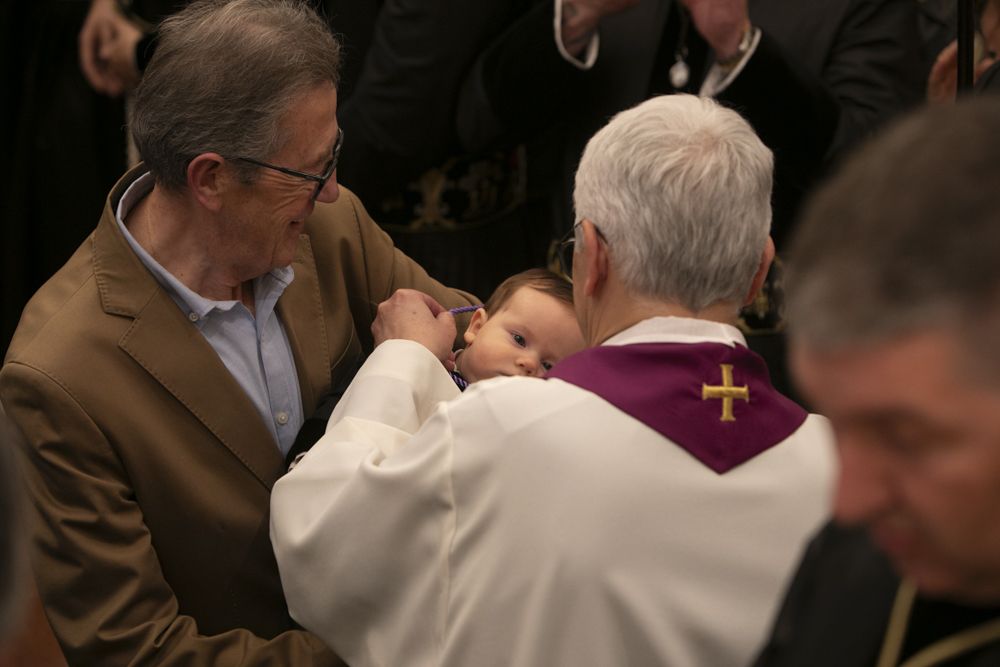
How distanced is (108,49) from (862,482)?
11.1ft

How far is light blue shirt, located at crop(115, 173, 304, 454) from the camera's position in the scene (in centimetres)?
245

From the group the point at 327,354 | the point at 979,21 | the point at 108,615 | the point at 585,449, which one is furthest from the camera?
the point at 979,21

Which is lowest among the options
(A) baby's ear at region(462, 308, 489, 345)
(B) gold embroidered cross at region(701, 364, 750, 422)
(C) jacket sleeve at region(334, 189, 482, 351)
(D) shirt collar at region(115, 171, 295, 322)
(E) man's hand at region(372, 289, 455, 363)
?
(A) baby's ear at region(462, 308, 489, 345)

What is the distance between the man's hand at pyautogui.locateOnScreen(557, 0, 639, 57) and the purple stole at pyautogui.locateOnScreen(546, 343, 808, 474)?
5.22 ft

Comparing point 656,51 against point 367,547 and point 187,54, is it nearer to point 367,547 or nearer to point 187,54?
point 187,54

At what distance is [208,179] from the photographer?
2.39m

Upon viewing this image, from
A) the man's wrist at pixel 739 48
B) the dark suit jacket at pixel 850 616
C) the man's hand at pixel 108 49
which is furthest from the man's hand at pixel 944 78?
the dark suit jacket at pixel 850 616

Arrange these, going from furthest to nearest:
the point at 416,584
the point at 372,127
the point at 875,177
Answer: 1. the point at 372,127
2. the point at 416,584
3. the point at 875,177

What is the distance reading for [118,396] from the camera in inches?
89.5

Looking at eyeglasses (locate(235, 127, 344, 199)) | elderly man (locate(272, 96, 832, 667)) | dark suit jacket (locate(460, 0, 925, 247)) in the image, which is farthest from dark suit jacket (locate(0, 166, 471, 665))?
dark suit jacket (locate(460, 0, 925, 247))

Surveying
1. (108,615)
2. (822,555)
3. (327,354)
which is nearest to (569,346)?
(327,354)

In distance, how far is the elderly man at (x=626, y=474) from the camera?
1863mm

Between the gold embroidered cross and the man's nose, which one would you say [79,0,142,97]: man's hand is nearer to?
the gold embroidered cross

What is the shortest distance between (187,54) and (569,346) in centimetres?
86
